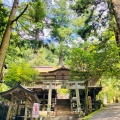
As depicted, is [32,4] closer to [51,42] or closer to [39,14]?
[39,14]

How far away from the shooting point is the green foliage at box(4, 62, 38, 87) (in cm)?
1959

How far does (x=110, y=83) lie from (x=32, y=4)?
64.7ft

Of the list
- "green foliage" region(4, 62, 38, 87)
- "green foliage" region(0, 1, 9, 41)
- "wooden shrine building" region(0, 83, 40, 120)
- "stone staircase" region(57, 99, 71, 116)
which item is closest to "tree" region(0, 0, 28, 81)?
"green foliage" region(0, 1, 9, 41)

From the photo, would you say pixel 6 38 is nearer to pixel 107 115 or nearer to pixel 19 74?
pixel 107 115

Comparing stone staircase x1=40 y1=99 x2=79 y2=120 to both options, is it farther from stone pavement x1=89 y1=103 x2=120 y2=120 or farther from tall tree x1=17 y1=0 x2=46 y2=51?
tall tree x1=17 y1=0 x2=46 y2=51

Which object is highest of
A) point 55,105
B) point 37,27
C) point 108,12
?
point 108,12

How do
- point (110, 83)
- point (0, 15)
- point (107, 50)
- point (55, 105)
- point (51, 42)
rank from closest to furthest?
point (0, 15) → point (51, 42) → point (107, 50) → point (55, 105) → point (110, 83)

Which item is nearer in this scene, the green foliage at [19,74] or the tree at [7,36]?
the tree at [7,36]

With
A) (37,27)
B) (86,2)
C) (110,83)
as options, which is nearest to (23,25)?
(37,27)

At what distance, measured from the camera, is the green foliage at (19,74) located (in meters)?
19.6

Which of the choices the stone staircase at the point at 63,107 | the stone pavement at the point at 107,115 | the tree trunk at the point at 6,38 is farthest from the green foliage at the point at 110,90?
the tree trunk at the point at 6,38

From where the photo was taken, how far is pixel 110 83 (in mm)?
24703

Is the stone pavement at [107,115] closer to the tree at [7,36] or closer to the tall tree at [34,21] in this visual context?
the tall tree at [34,21]

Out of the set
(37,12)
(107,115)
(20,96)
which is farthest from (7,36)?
(20,96)
